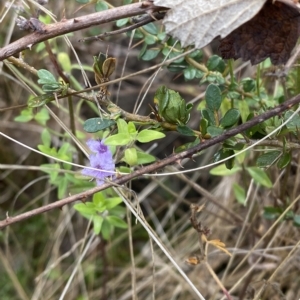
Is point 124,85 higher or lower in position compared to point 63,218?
higher

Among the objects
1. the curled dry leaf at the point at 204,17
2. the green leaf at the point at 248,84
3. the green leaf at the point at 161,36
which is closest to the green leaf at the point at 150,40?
the green leaf at the point at 161,36

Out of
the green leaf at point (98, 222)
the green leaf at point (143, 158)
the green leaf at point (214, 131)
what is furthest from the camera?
the green leaf at point (98, 222)

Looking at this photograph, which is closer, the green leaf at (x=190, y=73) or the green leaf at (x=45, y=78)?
the green leaf at (x=45, y=78)

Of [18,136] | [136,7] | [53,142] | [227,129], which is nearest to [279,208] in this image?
[227,129]

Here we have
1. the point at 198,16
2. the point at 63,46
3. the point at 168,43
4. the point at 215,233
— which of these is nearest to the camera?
the point at 198,16

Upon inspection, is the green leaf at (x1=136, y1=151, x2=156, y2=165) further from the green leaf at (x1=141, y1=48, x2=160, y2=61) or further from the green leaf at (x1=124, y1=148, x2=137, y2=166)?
the green leaf at (x1=141, y1=48, x2=160, y2=61)

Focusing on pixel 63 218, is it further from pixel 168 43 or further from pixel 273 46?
pixel 273 46

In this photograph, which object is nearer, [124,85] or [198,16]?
[198,16]

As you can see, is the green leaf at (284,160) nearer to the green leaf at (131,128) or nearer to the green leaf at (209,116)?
the green leaf at (209,116)
